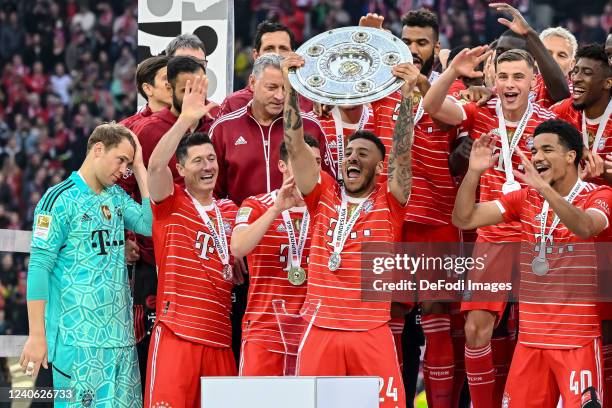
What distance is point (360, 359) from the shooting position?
6430 millimetres

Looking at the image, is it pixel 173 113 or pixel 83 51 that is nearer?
pixel 173 113

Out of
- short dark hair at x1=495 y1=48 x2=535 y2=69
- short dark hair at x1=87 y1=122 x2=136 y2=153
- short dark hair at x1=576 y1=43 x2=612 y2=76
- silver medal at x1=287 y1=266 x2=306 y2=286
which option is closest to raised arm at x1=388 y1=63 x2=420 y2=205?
silver medal at x1=287 y1=266 x2=306 y2=286

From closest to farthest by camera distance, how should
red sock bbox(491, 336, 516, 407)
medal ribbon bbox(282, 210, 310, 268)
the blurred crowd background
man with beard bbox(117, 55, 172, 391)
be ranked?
medal ribbon bbox(282, 210, 310, 268) < red sock bbox(491, 336, 516, 407) < man with beard bbox(117, 55, 172, 391) < the blurred crowd background

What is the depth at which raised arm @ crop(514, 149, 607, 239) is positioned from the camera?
6.34 metres

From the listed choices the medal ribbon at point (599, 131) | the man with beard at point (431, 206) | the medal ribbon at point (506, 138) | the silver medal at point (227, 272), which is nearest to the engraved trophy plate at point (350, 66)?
the man with beard at point (431, 206)

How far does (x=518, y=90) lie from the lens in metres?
7.12

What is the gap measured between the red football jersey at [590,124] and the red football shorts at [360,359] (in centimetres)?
163

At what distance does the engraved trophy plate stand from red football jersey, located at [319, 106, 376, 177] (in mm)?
502

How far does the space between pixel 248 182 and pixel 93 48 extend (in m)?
10.0

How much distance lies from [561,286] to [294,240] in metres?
1.40

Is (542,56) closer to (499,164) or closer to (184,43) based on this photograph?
(499,164)

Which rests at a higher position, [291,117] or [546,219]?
[291,117]

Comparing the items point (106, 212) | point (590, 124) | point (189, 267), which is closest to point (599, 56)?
point (590, 124)

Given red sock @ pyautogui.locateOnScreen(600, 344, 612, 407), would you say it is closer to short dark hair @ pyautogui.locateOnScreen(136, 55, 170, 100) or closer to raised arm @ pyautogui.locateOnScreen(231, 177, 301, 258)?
raised arm @ pyautogui.locateOnScreen(231, 177, 301, 258)
